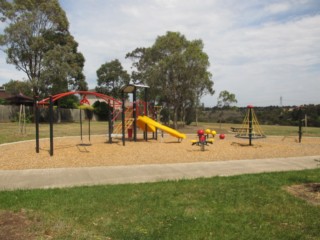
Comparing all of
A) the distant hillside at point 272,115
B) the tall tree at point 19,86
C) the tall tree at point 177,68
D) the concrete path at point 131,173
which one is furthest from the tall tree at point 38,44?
the concrete path at point 131,173

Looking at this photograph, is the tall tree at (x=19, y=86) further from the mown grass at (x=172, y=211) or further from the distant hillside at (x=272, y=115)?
the mown grass at (x=172, y=211)

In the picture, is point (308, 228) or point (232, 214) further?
point (232, 214)

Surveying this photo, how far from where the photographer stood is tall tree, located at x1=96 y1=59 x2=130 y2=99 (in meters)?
59.9

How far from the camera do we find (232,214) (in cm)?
495

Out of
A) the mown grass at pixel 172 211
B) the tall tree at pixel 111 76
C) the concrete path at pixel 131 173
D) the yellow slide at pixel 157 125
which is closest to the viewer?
the mown grass at pixel 172 211

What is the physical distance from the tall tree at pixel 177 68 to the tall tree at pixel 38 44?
11.1 meters

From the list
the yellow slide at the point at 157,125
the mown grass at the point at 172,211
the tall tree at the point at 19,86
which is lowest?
the mown grass at the point at 172,211

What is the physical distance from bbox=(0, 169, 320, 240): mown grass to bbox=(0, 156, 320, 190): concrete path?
2.68 feet

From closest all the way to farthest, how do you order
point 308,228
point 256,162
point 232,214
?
1. point 308,228
2. point 232,214
3. point 256,162

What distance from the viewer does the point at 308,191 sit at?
6312mm

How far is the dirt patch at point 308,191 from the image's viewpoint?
5.80 metres

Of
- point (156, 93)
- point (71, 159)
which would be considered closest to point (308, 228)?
point (71, 159)

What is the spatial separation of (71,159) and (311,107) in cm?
3499

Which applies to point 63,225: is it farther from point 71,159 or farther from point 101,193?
point 71,159
